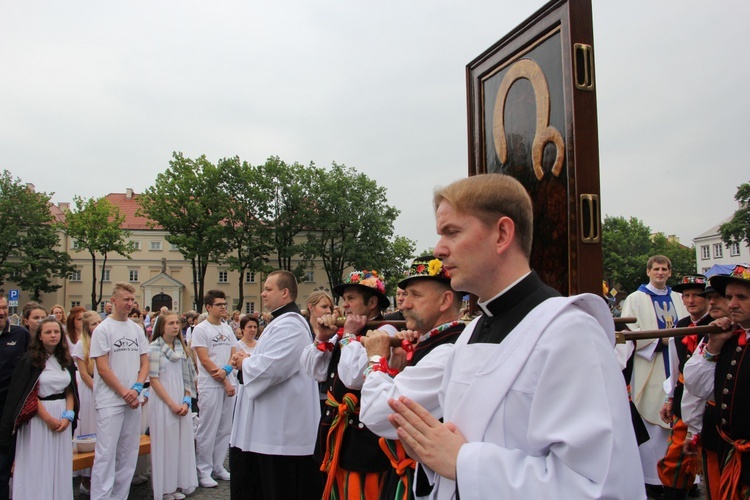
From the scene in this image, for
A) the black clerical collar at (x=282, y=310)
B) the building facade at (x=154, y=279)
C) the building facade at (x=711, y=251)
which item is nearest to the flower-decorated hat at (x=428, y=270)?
the black clerical collar at (x=282, y=310)

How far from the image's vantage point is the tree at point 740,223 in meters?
50.1

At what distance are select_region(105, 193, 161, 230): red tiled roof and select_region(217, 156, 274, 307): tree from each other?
19.9m

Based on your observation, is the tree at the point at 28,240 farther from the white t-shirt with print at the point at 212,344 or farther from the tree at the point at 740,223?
the tree at the point at 740,223

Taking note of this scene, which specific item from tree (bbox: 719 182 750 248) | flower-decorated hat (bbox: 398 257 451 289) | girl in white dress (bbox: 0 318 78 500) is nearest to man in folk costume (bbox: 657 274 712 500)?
flower-decorated hat (bbox: 398 257 451 289)

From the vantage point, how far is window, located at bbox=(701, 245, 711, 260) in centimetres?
7541

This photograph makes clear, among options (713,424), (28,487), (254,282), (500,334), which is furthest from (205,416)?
(254,282)

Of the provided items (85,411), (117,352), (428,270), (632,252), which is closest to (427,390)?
(428,270)

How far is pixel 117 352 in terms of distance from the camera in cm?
685

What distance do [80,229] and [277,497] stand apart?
1968 inches

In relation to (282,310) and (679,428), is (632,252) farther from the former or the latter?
(282,310)

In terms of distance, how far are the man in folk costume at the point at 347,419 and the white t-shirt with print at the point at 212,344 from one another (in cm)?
388

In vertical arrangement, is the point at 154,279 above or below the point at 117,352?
above

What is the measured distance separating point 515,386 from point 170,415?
693 cm

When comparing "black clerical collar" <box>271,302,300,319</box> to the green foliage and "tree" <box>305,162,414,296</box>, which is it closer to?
"tree" <box>305,162,414,296</box>
